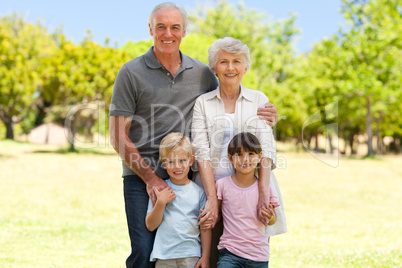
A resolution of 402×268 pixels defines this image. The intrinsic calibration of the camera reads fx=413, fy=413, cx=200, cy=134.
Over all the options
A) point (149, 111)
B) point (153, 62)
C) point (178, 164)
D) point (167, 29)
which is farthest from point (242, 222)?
point (167, 29)

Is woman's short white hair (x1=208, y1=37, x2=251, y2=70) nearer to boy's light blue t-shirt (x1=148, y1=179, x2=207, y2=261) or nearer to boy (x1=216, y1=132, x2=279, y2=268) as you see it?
boy (x1=216, y1=132, x2=279, y2=268)

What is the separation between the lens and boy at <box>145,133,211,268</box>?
3.48m

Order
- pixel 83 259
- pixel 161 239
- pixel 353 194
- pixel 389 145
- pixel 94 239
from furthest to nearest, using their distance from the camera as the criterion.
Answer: pixel 389 145
pixel 353 194
pixel 94 239
pixel 83 259
pixel 161 239

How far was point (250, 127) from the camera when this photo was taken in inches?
142

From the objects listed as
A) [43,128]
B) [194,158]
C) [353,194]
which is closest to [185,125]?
[194,158]

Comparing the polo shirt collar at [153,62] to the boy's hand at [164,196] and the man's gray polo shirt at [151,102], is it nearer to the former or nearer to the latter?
the man's gray polo shirt at [151,102]

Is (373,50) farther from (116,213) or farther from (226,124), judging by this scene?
(226,124)

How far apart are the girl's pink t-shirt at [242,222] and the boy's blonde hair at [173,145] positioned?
420mm

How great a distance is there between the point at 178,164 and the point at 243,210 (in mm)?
689

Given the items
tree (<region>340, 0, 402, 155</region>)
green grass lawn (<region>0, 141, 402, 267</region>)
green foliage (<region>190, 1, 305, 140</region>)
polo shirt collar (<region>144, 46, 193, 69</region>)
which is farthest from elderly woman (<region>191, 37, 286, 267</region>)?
green foliage (<region>190, 1, 305, 140</region>)

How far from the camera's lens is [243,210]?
11.6ft

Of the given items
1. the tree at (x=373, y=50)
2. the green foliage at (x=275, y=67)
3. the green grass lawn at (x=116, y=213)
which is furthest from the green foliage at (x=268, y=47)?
the green grass lawn at (x=116, y=213)

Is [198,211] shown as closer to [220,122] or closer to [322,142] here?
[220,122]

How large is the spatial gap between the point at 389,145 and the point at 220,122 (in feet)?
188
